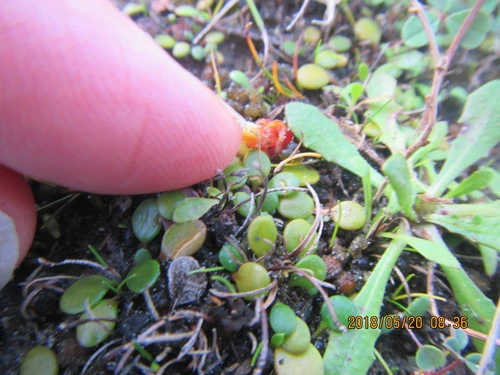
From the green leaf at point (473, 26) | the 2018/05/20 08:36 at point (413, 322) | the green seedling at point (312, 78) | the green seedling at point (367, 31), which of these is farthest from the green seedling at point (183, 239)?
the green leaf at point (473, 26)

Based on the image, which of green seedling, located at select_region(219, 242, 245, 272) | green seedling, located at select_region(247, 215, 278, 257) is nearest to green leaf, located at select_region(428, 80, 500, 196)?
green seedling, located at select_region(247, 215, 278, 257)

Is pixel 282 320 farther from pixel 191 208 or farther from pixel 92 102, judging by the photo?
pixel 92 102

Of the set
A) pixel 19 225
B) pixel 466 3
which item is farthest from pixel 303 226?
pixel 466 3

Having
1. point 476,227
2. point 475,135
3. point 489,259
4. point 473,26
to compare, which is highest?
point 473,26

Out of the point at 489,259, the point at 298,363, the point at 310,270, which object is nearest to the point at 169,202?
the point at 310,270

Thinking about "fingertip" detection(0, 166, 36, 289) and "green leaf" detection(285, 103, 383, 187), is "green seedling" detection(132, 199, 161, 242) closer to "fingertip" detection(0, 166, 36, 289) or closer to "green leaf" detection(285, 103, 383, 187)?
"fingertip" detection(0, 166, 36, 289)
